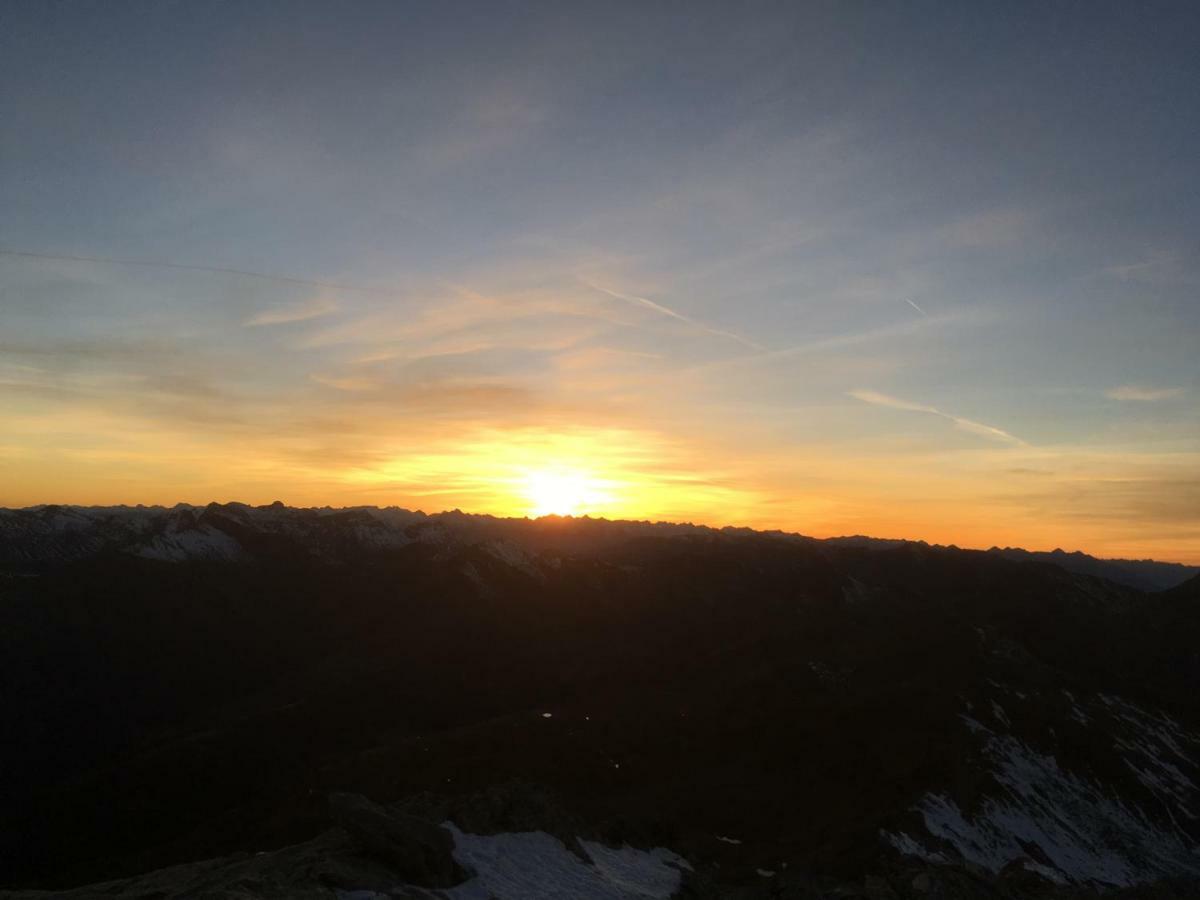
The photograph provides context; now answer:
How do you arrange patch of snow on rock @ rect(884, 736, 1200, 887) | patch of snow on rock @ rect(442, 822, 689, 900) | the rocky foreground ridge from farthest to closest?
patch of snow on rock @ rect(884, 736, 1200, 887), the rocky foreground ridge, patch of snow on rock @ rect(442, 822, 689, 900)

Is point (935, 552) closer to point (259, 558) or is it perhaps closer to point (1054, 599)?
point (1054, 599)

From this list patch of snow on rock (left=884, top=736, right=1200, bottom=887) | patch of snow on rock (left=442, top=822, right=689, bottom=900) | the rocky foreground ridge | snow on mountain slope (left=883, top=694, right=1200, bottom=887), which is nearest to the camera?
patch of snow on rock (left=442, top=822, right=689, bottom=900)

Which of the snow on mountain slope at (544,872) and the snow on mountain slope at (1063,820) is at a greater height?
the snow on mountain slope at (544,872)

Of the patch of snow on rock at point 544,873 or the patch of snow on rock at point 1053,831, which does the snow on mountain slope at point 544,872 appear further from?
the patch of snow on rock at point 1053,831

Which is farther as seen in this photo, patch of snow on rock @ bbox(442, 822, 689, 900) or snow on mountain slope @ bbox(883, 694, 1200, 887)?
snow on mountain slope @ bbox(883, 694, 1200, 887)

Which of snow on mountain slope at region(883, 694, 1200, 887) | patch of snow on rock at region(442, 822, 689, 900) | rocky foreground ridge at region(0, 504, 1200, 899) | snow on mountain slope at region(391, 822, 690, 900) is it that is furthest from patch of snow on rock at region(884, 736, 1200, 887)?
patch of snow on rock at region(442, 822, 689, 900)

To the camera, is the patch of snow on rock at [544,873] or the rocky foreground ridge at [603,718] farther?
the rocky foreground ridge at [603,718]

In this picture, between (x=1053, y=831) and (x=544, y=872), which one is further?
(x=1053, y=831)

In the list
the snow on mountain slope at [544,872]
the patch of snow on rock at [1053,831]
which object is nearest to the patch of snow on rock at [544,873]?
the snow on mountain slope at [544,872]

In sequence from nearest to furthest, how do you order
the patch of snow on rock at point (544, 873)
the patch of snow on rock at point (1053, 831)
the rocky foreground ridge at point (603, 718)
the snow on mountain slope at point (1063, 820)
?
the patch of snow on rock at point (544, 873)
the rocky foreground ridge at point (603, 718)
the snow on mountain slope at point (1063, 820)
the patch of snow on rock at point (1053, 831)

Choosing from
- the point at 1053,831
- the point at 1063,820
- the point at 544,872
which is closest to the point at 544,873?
the point at 544,872

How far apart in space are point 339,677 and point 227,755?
A: 1257 inches

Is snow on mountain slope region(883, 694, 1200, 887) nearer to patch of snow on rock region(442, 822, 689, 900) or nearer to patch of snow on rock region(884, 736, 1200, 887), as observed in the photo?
patch of snow on rock region(884, 736, 1200, 887)

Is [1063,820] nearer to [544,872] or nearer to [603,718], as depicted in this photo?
[544,872]
